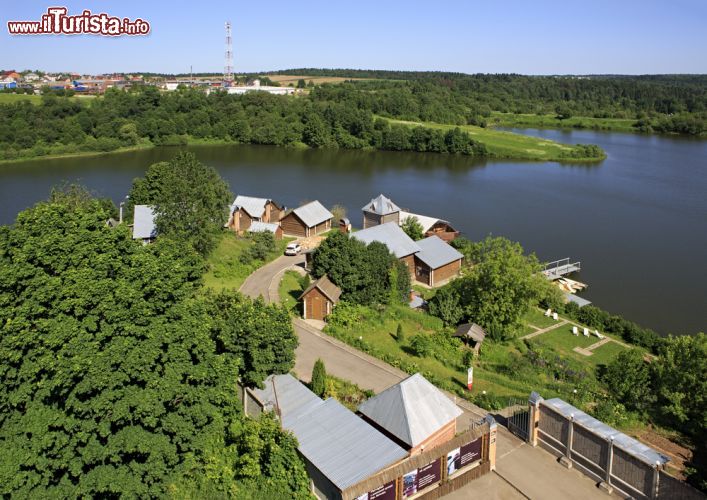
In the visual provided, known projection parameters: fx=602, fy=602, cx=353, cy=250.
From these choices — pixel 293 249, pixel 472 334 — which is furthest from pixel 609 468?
pixel 293 249

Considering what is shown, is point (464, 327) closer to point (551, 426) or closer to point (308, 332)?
point (308, 332)

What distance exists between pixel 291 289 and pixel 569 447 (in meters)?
15.7

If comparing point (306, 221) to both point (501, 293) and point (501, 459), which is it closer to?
point (501, 293)

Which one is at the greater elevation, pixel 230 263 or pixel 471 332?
pixel 230 263

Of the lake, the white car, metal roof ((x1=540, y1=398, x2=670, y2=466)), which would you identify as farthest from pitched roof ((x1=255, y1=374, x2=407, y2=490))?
the lake

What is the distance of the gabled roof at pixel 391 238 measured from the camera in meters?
29.1

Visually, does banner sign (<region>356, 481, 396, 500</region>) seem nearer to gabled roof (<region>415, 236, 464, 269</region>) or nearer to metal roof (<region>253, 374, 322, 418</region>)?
metal roof (<region>253, 374, 322, 418</region>)

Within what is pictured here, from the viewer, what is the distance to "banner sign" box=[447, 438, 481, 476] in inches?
473

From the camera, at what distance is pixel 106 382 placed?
10.5 meters

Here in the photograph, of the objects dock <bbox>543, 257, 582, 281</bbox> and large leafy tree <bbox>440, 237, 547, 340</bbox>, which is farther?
dock <bbox>543, 257, 582, 281</bbox>

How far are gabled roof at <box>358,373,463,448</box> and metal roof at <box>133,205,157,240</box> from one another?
1976 cm

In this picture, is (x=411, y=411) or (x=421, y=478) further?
(x=411, y=411)

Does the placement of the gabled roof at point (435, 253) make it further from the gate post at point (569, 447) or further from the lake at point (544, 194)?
the gate post at point (569, 447)

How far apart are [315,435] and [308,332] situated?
897cm
